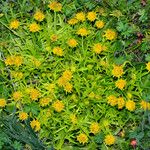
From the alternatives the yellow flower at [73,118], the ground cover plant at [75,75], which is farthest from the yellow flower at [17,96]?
the yellow flower at [73,118]

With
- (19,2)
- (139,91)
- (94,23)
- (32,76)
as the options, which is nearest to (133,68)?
(139,91)

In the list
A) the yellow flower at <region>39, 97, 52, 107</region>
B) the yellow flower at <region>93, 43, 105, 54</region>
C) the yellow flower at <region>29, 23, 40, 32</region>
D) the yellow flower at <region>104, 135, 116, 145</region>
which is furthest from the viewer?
the yellow flower at <region>29, 23, 40, 32</region>

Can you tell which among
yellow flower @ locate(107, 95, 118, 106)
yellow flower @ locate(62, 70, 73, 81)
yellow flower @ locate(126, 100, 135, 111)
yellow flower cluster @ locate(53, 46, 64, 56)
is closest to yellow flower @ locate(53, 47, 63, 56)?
yellow flower cluster @ locate(53, 46, 64, 56)

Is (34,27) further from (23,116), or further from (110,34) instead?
(23,116)

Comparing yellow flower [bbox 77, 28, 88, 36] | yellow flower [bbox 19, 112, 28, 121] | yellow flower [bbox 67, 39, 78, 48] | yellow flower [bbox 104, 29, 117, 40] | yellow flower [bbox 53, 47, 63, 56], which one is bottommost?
yellow flower [bbox 19, 112, 28, 121]

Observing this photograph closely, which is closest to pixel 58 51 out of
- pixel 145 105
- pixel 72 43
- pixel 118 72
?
pixel 72 43

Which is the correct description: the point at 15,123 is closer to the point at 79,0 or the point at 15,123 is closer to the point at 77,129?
the point at 77,129

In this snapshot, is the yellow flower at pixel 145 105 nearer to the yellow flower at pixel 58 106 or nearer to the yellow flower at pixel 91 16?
the yellow flower at pixel 58 106

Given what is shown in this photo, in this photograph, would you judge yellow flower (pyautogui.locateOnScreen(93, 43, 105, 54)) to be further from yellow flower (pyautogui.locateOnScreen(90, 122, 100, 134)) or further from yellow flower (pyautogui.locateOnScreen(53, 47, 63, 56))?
yellow flower (pyautogui.locateOnScreen(90, 122, 100, 134))
